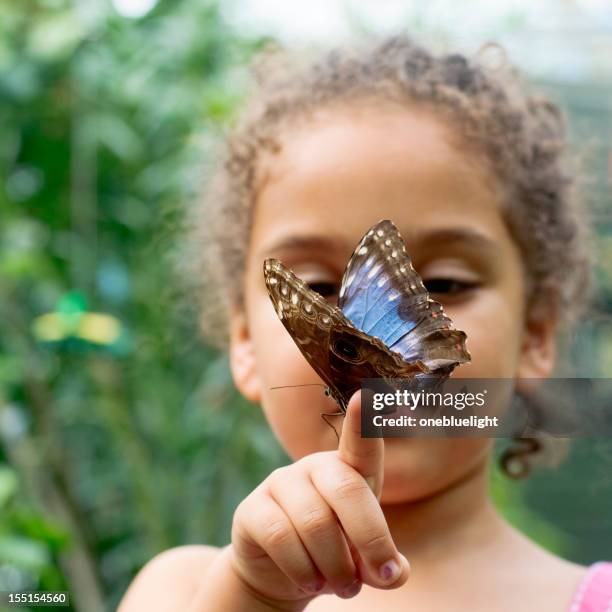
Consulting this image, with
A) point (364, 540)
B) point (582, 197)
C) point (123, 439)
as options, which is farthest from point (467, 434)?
point (123, 439)

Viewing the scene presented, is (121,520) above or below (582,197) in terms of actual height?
below

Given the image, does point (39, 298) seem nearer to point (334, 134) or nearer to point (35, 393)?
point (35, 393)

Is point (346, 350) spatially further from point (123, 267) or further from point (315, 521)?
point (123, 267)

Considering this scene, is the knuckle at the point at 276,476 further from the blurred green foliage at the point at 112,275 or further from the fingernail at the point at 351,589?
the blurred green foliage at the point at 112,275

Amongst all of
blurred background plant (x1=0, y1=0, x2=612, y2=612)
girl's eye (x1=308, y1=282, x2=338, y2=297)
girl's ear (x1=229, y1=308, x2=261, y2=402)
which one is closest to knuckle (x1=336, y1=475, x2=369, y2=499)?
girl's eye (x1=308, y1=282, x2=338, y2=297)

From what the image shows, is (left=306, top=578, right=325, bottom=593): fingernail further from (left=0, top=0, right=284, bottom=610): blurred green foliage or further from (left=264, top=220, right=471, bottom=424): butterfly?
(left=0, top=0, right=284, bottom=610): blurred green foliage

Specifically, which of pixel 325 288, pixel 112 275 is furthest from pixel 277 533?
pixel 112 275
